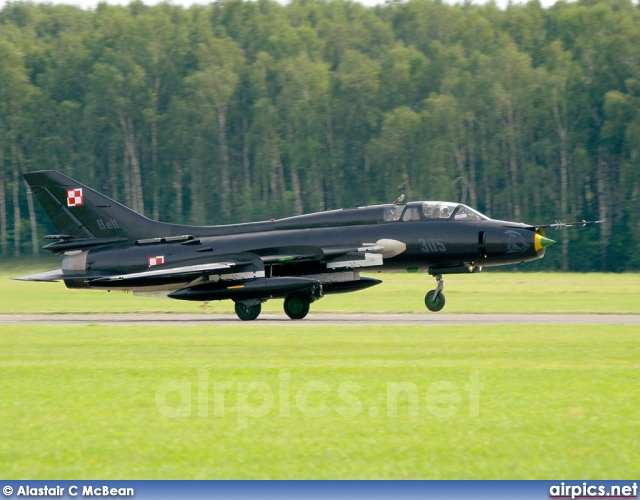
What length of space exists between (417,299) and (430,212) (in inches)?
264

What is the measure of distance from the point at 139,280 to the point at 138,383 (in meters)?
10.3

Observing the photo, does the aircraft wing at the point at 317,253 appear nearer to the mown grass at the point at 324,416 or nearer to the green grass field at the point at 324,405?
the green grass field at the point at 324,405

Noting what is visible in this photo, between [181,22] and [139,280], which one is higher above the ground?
[181,22]

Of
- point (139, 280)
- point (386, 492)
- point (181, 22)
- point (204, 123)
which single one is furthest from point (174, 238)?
point (181, 22)

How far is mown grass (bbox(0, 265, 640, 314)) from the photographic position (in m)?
25.6

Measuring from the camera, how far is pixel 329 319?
2220cm

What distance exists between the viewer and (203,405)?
33.7 ft

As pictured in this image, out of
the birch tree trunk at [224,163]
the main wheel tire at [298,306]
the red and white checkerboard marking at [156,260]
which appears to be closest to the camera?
the main wheel tire at [298,306]

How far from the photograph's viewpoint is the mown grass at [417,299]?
25594 millimetres

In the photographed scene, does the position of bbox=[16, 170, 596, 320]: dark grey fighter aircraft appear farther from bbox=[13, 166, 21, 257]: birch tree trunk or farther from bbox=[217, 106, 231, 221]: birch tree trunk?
bbox=[217, 106, 231, 221]: birch tree trunk

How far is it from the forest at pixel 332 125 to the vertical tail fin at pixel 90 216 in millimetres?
33252

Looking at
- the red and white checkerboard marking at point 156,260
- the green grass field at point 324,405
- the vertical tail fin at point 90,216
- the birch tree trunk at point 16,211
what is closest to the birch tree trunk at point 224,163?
the birch tree trunk at point 16,211

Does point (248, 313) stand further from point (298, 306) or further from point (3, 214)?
point (3, 214)

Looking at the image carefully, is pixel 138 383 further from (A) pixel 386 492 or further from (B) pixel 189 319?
(B) pixel 189 319
